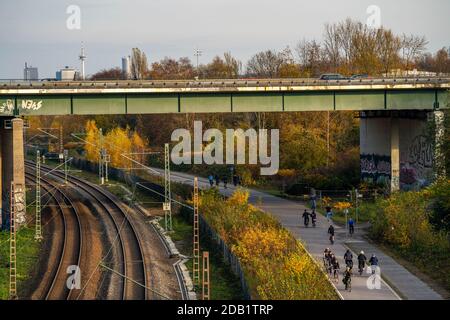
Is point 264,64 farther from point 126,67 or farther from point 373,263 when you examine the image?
point 373,263

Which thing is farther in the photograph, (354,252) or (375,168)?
(375,168)

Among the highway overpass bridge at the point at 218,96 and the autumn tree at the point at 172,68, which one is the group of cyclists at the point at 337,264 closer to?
the highway overpass bridge at the point at 218,96

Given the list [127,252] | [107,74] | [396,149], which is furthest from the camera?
[107,74]

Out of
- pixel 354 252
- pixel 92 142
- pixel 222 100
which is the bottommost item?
pixel 354 252

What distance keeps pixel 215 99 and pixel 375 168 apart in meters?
15.5

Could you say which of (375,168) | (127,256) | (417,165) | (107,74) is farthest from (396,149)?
(107,74)

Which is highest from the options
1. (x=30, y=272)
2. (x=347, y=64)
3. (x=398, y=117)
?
(x=347, y=64)

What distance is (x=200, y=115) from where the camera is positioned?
96.5 metres

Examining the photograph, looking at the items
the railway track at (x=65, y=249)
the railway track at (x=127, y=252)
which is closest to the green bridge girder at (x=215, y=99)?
the railway track at (x=65, y=249)

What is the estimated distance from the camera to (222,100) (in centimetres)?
5528
